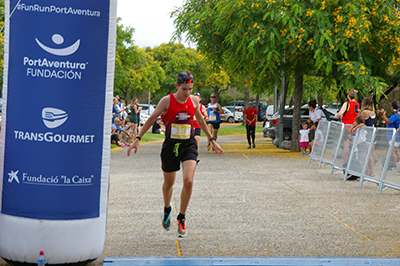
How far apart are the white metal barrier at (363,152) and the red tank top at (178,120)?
4715 millimetres

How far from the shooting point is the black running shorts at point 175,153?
19.5ft

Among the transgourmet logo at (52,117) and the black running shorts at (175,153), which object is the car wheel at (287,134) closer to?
the black running shorts at (175,153)

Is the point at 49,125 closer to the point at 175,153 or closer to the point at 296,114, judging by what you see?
the point at 175,153

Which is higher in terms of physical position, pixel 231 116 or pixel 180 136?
pixel 180 136

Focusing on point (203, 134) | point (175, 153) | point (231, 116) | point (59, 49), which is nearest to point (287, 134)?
point (203, 134)

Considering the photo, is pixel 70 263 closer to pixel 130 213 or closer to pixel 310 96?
pixel 130 213

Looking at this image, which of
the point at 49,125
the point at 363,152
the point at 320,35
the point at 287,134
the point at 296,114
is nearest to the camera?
the point at 49,125

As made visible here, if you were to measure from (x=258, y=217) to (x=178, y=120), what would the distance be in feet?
6.64

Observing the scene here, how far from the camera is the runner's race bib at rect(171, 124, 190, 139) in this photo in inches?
231

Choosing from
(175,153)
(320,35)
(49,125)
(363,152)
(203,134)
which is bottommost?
(203,134)

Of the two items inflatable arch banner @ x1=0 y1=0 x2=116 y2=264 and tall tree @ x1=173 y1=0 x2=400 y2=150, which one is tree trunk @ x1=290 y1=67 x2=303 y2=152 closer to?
tall tree @ x1=173 y1=0 x2=400 y2=150

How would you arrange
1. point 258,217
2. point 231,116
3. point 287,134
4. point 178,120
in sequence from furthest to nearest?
point 231,116
point 287,134
point 258,217
point 178,120

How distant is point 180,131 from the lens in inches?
231

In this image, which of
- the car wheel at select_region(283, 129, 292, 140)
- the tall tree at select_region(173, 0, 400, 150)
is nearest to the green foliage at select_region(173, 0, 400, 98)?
the tall tree at select_region(173, 0, 400, 150)
